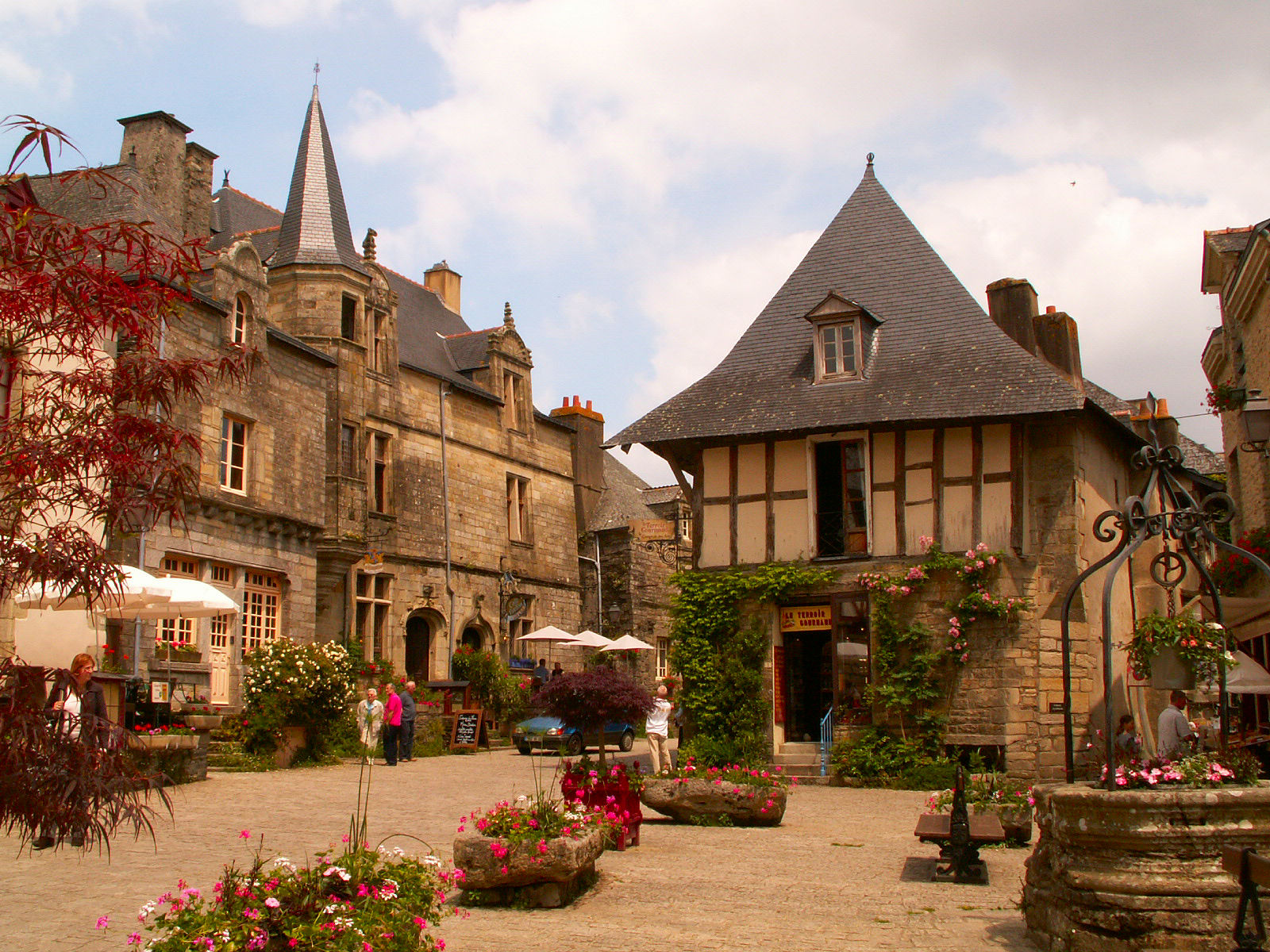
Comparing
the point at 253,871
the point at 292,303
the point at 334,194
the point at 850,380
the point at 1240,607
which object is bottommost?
the point at 253,871

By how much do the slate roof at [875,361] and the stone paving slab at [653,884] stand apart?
5358mm

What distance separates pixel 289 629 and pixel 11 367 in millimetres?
15544

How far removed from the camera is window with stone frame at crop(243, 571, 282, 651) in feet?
59.3

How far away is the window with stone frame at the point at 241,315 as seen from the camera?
60.9ft

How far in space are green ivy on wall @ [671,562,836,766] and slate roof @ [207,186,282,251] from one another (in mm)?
12007

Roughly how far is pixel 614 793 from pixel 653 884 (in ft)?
4.86

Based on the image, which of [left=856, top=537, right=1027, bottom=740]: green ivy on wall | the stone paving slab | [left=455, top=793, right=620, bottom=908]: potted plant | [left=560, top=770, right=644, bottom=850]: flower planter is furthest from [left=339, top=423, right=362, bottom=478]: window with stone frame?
[left=455, top=793, right=620, bottom=908]: potted plant

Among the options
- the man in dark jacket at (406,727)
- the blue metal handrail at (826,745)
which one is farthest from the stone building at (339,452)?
the blue metal handrail at (826,745)

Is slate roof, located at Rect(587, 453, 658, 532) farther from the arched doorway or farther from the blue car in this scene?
the blue car

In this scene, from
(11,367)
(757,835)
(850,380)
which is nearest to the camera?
(11,367)

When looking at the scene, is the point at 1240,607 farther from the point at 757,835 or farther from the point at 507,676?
the point at 507,676

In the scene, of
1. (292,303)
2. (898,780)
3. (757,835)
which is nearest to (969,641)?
(898,780)

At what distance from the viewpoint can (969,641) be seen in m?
14.5

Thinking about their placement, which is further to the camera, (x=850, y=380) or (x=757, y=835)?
(x=850, y=380)
